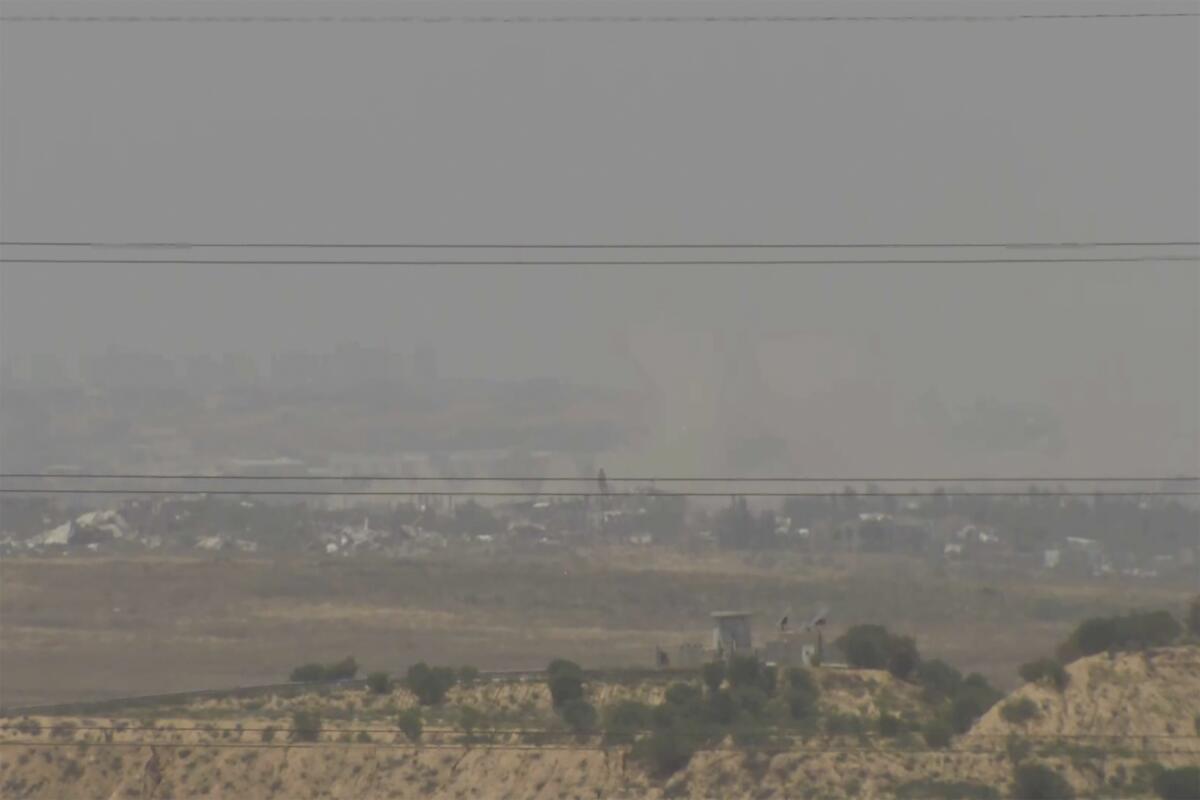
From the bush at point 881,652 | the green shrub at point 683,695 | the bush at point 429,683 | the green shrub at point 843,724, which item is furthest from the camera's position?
the bush at point 881,652

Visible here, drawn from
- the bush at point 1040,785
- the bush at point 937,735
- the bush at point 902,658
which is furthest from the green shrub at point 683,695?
the bush at point 1040,785

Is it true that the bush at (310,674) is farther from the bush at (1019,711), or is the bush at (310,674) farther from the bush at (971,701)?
the bush at (1019,711)

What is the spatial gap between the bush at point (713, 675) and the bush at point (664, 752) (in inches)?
329

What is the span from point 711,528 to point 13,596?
192 feet

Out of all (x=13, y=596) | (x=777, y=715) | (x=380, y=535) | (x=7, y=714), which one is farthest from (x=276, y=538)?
(x=777, y=715)

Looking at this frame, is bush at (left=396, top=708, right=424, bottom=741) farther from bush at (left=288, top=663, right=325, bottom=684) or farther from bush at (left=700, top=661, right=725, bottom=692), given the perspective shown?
bush at (left=288, top=663, right=325, bottom=684)

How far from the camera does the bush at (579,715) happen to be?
7288 cm

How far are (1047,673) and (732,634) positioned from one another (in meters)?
20.6

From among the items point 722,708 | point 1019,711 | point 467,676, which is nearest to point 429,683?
point 467,676

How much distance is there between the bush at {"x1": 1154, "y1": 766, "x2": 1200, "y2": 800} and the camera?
59156 mm

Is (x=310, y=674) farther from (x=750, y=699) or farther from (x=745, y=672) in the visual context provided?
(x=750, y=699)

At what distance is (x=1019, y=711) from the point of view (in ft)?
235

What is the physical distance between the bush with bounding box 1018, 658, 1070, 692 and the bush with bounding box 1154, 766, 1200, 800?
12.4m

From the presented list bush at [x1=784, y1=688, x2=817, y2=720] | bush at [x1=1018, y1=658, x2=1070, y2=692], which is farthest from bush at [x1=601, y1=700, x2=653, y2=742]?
bush at [x1=1018, y1=658, x2=1070, y2=692]
